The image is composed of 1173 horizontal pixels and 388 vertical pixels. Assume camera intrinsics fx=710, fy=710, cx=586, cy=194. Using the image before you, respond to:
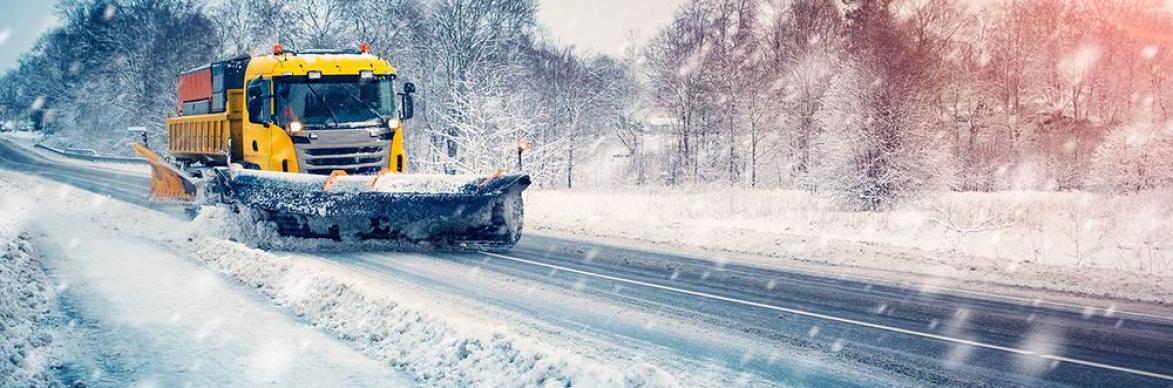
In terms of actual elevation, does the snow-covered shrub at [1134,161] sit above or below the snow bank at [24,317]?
above

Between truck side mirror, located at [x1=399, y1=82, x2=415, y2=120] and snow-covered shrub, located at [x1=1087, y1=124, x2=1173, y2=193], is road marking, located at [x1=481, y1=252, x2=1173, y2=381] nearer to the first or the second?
truck side mirror, located at [x1=399, y1=82, x2=415, y2=120]

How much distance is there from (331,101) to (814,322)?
348 inches

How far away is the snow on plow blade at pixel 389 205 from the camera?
420 inches

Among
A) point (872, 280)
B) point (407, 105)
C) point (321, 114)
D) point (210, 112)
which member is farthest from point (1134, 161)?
point (210, 112)

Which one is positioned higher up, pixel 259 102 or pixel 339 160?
pixel 259 102

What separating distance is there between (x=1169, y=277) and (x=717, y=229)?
23.5 feet

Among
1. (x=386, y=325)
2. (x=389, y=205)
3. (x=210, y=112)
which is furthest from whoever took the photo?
(x=210, y=112)

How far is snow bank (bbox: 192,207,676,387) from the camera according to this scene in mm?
4859

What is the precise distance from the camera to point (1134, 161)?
2314cm

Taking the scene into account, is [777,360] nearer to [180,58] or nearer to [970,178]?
[970,178]

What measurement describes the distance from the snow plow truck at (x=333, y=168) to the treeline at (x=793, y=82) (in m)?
12.2

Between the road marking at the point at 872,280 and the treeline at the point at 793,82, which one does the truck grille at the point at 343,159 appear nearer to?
the road marking at the point at 872,280

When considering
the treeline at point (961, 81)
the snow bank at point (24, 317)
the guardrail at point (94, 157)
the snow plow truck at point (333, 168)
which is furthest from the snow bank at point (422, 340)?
the guardrail at point (94, 157)

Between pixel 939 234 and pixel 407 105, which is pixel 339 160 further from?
pixel 939 234
